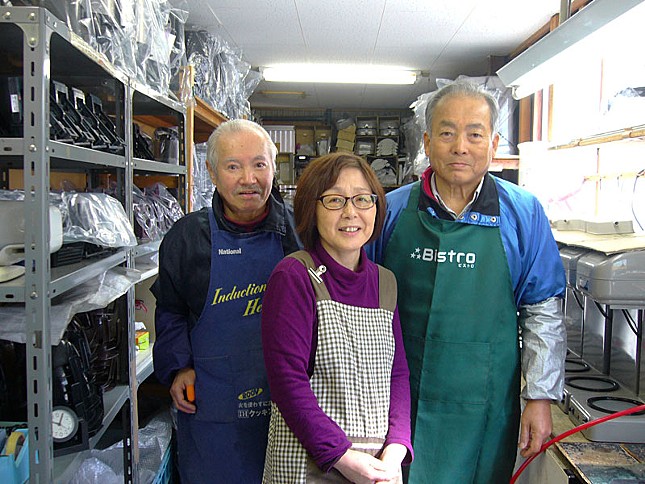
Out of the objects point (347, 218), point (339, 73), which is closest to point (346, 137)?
point (339, 73)

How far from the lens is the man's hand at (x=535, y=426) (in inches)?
59.7

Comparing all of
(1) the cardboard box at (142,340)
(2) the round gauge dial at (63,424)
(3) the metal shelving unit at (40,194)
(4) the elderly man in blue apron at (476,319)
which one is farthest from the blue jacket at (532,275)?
(1) the cardboard box at (142,340)

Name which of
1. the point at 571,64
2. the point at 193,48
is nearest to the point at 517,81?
the point at 571,64

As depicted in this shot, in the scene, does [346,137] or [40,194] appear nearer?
[40,194]

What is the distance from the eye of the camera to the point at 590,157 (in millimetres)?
3398

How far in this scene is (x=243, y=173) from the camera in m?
1.63

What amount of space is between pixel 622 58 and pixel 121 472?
330 centimetres

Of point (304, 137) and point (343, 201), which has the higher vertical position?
point (304, 137)

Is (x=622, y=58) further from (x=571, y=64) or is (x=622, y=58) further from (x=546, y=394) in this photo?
(x=546, y=394)

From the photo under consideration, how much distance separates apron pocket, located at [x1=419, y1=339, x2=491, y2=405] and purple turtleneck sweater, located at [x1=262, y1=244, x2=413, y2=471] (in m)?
0.25

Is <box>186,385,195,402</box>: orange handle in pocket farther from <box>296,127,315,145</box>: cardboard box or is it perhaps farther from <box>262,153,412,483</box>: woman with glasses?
<box>296,127,315,145</box>: cardboard box

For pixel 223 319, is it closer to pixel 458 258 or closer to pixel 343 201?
pixel 343 201

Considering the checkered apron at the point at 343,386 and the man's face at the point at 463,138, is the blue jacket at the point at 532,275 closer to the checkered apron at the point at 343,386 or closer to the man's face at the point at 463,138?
the man's face at the point at 463,138

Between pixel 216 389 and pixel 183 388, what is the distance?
0.34 feet
